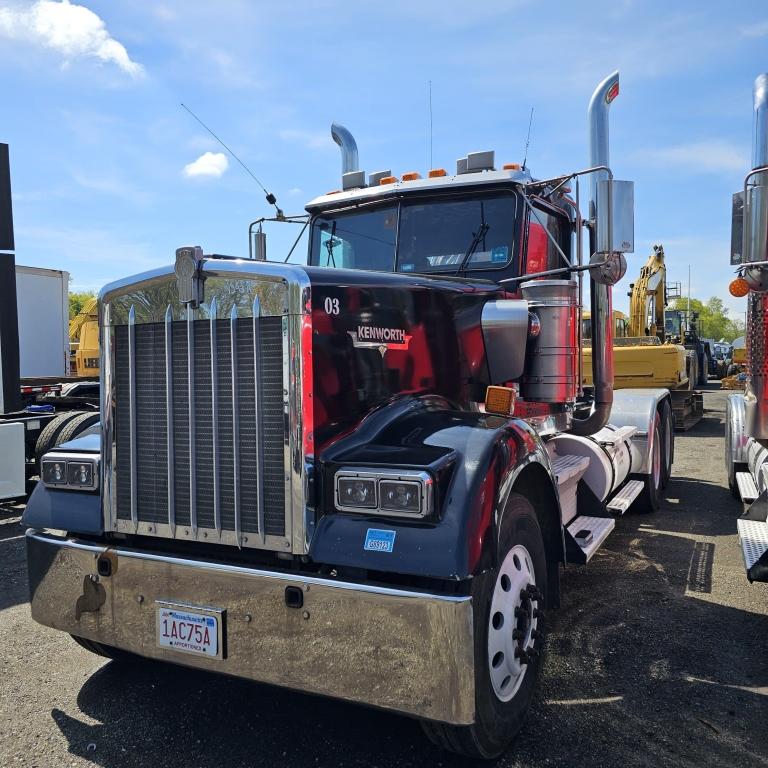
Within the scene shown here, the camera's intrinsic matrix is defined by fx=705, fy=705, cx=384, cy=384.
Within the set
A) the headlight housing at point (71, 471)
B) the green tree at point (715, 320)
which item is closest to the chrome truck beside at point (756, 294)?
the headlight housing at point (71, 471)

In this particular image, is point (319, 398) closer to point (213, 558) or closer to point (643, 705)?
point (213, 558)

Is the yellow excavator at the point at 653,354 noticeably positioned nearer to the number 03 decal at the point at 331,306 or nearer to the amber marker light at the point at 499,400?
the amber marker light at the point at 499,400

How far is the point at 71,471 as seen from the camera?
3.23 metres

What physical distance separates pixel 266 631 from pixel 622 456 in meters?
4.25

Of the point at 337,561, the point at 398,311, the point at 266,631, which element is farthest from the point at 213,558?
the point at 398,311

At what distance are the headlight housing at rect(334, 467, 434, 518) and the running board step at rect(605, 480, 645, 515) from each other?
3.37m

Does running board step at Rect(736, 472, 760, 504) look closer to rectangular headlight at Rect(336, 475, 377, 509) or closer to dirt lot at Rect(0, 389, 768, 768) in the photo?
dirt lot at Rect(0, 389, 768, 768)

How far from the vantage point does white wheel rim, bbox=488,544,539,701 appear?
8.93ft

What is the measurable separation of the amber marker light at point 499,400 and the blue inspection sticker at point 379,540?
1195 millimetres

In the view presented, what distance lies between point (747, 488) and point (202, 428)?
15.0ft

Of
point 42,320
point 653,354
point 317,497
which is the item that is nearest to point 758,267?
point 317,497

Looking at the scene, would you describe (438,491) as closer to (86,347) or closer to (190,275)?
(190,275)

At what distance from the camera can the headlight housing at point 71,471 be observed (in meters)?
3.18

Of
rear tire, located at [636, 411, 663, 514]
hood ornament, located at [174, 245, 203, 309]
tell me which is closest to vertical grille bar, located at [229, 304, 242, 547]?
hood ornament, located at [174, 245, 203, 309]
